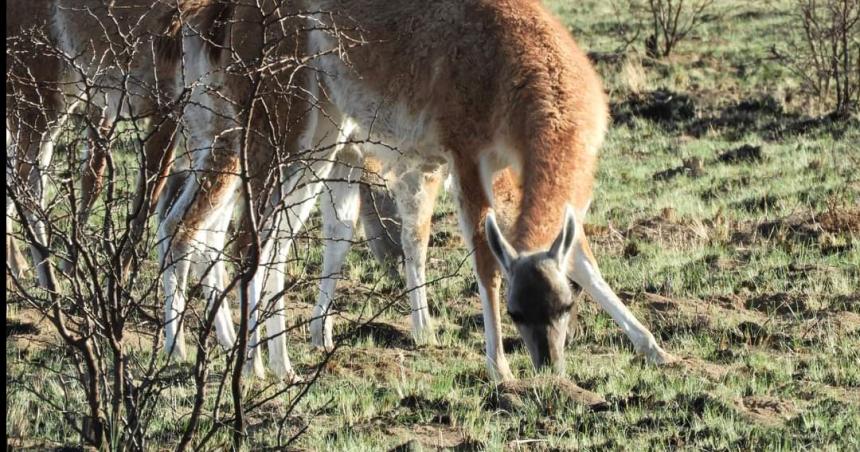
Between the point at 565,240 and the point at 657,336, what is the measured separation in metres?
1.69

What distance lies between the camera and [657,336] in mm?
8023

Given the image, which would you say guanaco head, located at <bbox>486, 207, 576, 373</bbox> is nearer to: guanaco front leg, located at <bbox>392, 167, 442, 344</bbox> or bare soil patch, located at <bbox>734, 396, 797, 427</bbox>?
bare soil patch, located at <bbox>734, 396, 797, 427</bbox>

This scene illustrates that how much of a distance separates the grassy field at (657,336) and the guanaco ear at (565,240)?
62 cm

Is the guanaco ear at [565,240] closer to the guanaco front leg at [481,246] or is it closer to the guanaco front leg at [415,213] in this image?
the guanaco front leg at [481,246]

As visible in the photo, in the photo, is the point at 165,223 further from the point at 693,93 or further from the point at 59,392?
the point at 693,93

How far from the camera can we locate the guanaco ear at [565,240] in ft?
21.6

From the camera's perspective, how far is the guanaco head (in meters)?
6.62

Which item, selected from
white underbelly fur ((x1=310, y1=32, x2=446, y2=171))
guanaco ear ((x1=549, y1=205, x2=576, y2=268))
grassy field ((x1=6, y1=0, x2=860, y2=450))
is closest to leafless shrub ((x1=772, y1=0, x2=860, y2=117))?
grassy field ((x1=6, y1=0, x2=860, y2=450))

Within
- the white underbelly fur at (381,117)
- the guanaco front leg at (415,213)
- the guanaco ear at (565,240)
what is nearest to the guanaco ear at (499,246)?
the guanaco ear at (565,240)

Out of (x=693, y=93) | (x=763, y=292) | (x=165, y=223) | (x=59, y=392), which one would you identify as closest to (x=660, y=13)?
(x=693, y=93)

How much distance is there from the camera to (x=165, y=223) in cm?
835

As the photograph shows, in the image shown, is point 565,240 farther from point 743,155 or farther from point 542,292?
point 743,155

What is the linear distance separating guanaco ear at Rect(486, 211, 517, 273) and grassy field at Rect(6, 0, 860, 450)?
599mm

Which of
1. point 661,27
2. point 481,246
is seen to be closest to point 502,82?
point 481,246
